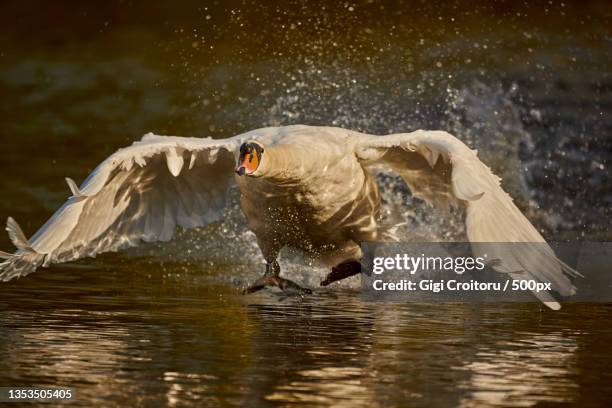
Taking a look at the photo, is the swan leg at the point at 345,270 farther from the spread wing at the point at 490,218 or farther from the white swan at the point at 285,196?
the spread wing at the point at 490,218

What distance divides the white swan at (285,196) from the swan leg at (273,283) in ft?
0.04

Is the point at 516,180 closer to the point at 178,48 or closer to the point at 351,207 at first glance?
the point at 351,207

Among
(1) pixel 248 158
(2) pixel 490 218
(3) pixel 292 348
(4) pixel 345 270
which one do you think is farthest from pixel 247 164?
(4) pixel 345 270

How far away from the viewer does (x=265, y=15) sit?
25.0m

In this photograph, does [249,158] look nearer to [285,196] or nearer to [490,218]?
[285,196]

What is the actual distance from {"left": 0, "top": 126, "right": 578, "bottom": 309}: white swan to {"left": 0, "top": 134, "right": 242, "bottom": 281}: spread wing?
11 mm

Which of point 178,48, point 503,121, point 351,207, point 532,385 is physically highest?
point 178,48

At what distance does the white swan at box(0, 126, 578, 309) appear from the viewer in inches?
433

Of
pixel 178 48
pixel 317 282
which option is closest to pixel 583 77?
pixel 178 48

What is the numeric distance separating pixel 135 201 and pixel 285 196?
5.71 feet

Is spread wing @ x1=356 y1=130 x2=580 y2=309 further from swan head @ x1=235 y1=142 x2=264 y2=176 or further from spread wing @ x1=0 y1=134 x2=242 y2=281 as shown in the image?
spread wing @ x1=0 y1=134 x2=242 y2=281

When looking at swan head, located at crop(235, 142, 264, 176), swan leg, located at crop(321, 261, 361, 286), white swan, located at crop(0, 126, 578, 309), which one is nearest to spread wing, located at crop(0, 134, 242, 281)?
white swan, located at crop(0, 126, 578, 309)

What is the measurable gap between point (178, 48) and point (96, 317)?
16.3m

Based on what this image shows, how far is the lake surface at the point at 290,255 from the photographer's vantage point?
8664 millimetres
